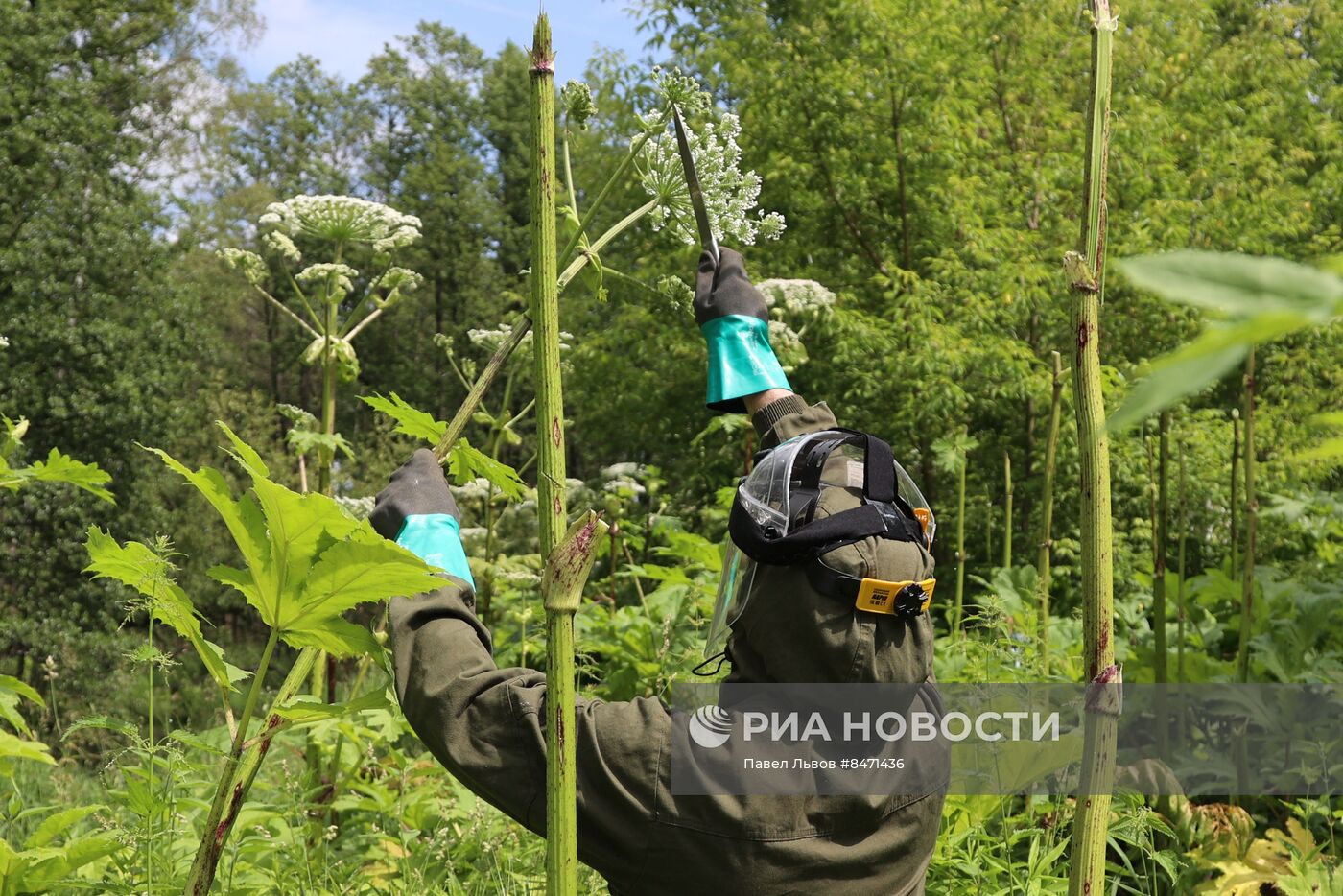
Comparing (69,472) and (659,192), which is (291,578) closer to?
(659,192)

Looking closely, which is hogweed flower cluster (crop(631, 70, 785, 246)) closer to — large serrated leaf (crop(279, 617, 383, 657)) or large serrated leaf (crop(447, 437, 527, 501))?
large serrated leaf (crop(447, 437, 527, 501))

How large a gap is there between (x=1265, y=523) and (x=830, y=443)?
6715mm

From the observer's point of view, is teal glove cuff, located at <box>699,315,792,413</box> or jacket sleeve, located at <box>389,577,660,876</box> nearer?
jacket sleeve, located at <box>389,577,660,876</box>

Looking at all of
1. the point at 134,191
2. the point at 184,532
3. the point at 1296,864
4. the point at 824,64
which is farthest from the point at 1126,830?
the point at 184,532

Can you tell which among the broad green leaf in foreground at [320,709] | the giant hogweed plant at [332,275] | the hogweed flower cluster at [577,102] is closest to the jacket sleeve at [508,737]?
the broad green leaf in foreground at [320,709]

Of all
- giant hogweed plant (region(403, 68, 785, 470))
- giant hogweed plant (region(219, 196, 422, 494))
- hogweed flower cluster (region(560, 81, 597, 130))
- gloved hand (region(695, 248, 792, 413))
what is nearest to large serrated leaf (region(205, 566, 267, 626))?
giant hogweed plant (region(403, 68, 785, 470))

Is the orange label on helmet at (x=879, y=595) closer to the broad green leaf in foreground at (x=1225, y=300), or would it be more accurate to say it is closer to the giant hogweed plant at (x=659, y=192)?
the giant hogweed plant at (x=659, y=192)

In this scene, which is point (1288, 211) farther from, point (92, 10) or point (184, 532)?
point (184, 532)

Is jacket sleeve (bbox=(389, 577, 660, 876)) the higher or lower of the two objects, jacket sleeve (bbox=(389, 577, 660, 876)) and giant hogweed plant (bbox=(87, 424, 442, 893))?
the lower

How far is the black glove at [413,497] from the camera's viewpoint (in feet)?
5.70

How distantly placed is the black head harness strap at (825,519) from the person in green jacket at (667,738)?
0.02 meters

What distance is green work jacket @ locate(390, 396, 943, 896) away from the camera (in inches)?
61.3

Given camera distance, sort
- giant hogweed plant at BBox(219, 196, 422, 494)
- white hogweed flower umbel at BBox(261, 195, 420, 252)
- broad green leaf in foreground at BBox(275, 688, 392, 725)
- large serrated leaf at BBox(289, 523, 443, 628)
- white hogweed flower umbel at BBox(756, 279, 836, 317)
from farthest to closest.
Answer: white hogweed flower umbel at BBox(756, 279, 836, 317)
white hogweed flower umbel at BBox(261, 195, 420, 252)
giant hogweed plant at BBox(219, 196, 422, 494)
broad green leaf in foreground at BBox(275, 688, 392, 725)
large serrated leaf at BBox(289, 523, 443, 628)

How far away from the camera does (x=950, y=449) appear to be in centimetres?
412
